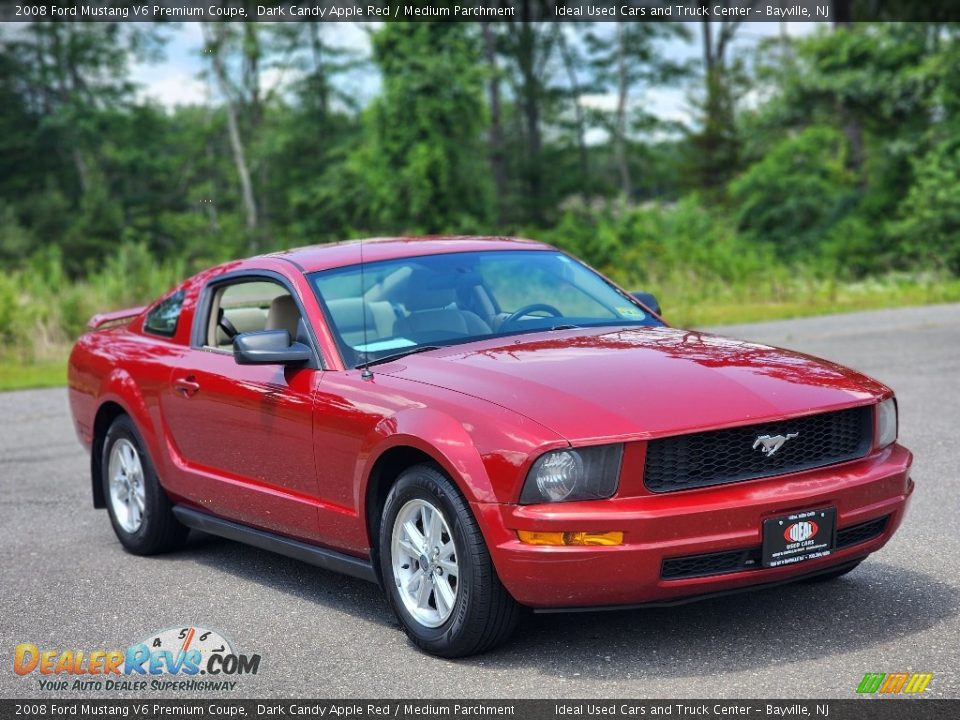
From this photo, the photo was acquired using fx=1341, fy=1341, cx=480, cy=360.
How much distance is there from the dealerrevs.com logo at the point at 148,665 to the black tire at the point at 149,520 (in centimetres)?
155

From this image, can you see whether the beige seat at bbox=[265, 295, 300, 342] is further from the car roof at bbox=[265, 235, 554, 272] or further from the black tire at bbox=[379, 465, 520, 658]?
the black tire at bbox=[379, 465, 520, 658]

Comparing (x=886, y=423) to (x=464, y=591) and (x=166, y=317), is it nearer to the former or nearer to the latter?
(x=464, y=591)

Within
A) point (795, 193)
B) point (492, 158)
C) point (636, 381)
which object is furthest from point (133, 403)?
point (492, 158)

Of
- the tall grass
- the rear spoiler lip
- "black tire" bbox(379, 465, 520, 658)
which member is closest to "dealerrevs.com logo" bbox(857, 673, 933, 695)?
"black tire" bbox(379, 465, 520, 658)

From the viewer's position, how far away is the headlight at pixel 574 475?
4535 mm

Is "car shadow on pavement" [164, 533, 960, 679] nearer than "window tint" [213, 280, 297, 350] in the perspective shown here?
Yes

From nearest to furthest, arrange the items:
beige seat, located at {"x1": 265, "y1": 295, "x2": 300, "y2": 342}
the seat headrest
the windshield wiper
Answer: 1. the windshield wiper
2. the seat headrest
3. beige seat, located at {"x1": 265, "y1": 295, "x2": 300, "y2": 342}

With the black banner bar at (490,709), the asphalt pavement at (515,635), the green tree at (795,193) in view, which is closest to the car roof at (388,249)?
the asphalt pavement at (515,635)

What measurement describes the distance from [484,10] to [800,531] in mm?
44472

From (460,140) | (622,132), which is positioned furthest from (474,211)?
(622,132)

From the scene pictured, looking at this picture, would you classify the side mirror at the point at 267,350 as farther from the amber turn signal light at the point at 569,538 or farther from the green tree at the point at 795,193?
the green tree at the point at 795,193

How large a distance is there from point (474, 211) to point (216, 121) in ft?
68.9

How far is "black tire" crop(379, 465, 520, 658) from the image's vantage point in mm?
4699

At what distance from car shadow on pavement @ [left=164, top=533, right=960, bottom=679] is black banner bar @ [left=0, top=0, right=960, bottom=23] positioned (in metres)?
33.9
